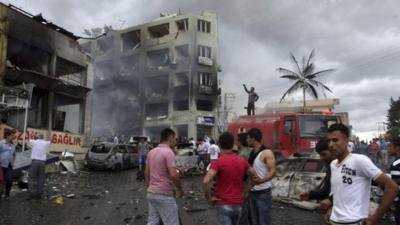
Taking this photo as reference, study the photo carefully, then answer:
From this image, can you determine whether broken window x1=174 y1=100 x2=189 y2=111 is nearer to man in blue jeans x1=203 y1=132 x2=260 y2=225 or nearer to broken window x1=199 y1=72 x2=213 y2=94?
broken window x1=199 y1=72 x2=213 y2=94

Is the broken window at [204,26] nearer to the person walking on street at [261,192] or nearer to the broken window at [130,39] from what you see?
the broken window at [130,39]

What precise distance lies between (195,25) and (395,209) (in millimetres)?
39272

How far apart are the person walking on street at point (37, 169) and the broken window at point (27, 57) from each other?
9135 mm

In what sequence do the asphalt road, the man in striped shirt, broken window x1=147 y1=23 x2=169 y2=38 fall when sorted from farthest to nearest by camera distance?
broken window x1=147 y1=23 x2=169 y2=38
the asphalt road
the man in striped shirt

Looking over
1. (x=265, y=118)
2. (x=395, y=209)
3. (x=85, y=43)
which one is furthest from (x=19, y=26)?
(x=85, y=43)

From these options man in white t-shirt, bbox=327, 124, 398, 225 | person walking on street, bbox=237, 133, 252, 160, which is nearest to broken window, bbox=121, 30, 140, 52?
person walking on street, bbox=237, 133, 252, 160

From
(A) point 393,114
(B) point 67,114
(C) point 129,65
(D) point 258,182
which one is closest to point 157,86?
(C) point 129,65

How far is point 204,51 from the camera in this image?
140 feet

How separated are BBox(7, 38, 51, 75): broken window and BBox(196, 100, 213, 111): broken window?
74.1 feet

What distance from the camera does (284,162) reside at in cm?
971

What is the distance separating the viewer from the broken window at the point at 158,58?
145 ft

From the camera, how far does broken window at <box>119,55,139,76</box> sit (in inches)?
1811

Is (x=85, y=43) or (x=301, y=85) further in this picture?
(x=85, y=43)

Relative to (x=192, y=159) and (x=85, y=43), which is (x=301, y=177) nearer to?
(x=192, y=159)
